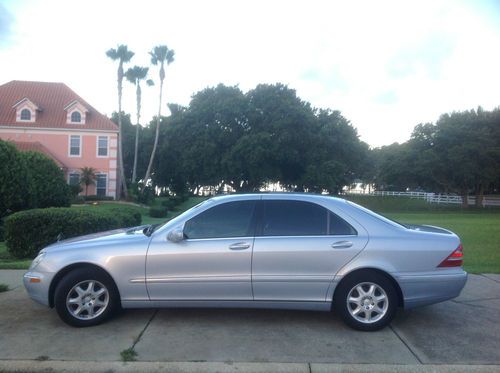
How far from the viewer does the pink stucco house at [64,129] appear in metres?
39.8

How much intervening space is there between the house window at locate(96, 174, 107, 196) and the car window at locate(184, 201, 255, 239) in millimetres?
38319

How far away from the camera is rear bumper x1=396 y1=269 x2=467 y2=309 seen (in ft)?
17.4

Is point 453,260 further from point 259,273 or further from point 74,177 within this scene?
point 74,177

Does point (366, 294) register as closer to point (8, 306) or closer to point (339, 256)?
point (339, 256)

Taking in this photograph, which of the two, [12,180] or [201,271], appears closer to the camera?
[201,271]

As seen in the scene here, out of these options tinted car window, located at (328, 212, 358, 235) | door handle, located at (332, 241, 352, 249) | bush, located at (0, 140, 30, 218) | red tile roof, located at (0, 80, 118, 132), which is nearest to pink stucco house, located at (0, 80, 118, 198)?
red tile roof, located at (0, 80, 118, 132)

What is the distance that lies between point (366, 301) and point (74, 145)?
3969cm

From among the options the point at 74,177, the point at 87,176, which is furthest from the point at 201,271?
the point at 74,177

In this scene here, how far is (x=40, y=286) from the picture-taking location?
17.7ft

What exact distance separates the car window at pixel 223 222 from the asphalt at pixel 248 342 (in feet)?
3.43

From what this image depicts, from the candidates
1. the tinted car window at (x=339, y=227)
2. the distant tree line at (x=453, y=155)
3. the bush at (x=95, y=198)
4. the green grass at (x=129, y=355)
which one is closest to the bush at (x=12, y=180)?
the green grass at (x=129, y=355)

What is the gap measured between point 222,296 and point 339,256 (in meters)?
1.38

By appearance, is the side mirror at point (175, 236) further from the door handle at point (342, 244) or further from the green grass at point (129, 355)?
the door handle at point (342, 244)

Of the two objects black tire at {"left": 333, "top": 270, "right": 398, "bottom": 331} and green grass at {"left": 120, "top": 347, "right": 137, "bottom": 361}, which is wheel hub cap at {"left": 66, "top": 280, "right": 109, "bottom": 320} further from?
black tire at {"left": 333, "top": 270, "right": 398, "bottom": 331}
